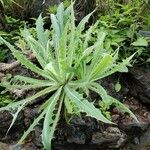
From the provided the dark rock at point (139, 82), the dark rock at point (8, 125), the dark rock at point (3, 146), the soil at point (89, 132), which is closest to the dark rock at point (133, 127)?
the soil at point (89, 132)

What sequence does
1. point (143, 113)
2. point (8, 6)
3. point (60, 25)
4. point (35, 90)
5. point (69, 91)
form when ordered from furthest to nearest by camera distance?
point (8, 6)
point (143, 113)
point (35, 90)
point (60, 25)
point (69, 91)

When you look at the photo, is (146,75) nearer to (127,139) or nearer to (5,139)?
(127,139)

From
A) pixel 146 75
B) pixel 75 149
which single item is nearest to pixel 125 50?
pixel 146 75

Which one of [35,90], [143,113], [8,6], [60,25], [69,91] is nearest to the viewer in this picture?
[69,91]

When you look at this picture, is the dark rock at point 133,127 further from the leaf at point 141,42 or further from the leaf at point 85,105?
the leaf at point 85,105

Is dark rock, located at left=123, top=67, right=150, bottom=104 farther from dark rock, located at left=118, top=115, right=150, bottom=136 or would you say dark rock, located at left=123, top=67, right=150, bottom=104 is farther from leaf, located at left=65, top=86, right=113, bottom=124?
leaf, located at left=65, top=86, right=113, bottom=124

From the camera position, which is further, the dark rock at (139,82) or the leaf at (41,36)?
the dark rock at (139,82)

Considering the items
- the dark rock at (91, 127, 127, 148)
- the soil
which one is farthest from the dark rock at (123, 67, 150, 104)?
the dark rock at (91, 127, 127, 148)

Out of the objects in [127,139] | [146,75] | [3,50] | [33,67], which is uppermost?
[33,67]
